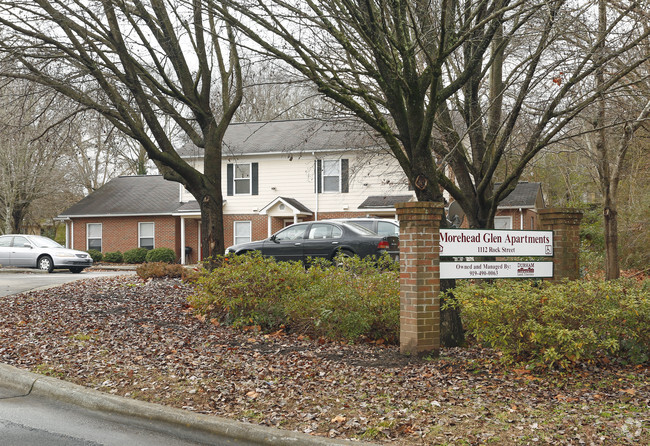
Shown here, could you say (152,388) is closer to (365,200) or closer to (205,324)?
(205,324)

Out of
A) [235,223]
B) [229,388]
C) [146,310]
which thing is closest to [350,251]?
[146,310]

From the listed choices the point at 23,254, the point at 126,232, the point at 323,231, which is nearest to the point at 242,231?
the point at 126,232

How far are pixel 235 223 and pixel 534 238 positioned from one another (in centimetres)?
2132

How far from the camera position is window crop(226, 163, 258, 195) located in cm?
2861

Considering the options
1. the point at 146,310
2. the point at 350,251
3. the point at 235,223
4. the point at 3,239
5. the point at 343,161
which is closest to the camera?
the point at 146,310

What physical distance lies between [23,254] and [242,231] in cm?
929

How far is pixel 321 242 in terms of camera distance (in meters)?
16.8

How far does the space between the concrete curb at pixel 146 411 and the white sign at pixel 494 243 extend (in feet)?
11.9

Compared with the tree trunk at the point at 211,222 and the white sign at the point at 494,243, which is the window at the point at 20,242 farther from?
the white sign at the point at 494,243

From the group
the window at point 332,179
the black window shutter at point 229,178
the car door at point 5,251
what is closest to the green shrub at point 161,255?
the black window shutter at point 229,178

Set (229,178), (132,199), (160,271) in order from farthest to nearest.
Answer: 1. (132,199)
2. (229,178)
3. (160,271)

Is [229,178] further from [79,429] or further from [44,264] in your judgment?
[79,429]

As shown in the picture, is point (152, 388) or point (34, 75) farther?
point (34, 75)

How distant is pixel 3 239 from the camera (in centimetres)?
2389
